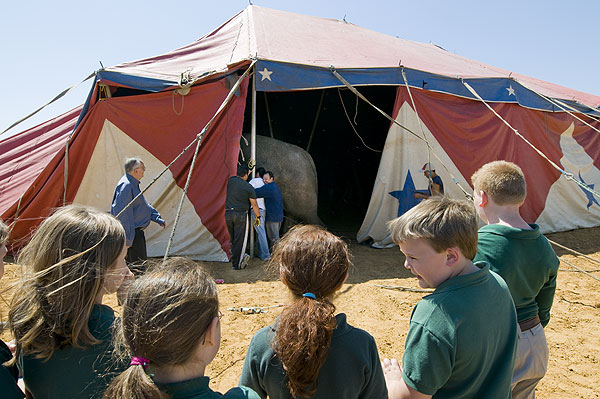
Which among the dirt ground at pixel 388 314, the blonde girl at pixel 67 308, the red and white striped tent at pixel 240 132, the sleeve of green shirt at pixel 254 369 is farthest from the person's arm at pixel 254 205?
the sleeve of green shirt at pixel 254 369

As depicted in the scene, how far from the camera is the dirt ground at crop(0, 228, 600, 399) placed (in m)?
2.83

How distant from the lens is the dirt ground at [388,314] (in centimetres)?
283

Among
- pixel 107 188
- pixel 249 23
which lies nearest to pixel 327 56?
pixel 249 23

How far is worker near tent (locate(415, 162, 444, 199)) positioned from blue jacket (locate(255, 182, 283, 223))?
2.32 meters

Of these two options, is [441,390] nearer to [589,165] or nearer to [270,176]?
[270,176]

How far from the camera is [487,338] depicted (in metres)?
1.17

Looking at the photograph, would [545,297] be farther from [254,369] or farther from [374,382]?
[254,369]

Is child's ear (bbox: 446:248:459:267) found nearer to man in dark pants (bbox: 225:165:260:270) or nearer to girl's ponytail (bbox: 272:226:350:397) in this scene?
girl's ponytail (bbox: 272:226:350:397)

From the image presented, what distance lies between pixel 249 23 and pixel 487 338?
7472 millimetres

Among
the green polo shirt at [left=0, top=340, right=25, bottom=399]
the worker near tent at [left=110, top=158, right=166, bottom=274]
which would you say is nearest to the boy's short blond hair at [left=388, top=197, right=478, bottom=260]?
the green polo shirt at [left=0, top=340, right=25, bottom=399]

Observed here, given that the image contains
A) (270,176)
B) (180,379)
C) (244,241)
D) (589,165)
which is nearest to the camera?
(180,379)

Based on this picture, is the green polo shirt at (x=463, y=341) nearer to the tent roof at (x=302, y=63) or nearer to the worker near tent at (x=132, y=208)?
the worker near tent at (x=132, y=208)

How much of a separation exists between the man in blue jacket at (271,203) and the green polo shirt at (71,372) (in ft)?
14.8

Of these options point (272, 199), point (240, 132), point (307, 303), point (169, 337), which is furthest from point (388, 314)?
point (169, 337)
